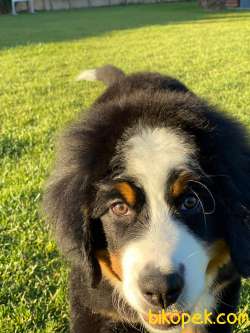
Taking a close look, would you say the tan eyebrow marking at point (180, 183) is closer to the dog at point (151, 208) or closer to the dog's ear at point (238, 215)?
the dog at point (151, 208)

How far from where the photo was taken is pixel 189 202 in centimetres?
216

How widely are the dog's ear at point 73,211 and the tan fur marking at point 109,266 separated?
0.03 metres

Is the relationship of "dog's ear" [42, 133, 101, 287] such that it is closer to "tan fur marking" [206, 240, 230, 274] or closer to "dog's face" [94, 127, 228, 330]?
"dog's face" [94, 127, 228, 330]

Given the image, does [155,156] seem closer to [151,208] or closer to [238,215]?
[151,208]

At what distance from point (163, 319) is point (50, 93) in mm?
5639

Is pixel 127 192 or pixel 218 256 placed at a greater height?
pixel 127 192

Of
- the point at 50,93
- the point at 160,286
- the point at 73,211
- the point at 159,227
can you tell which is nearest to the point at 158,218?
the point at 159,227

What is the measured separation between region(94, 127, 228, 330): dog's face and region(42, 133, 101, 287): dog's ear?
0.26 ft

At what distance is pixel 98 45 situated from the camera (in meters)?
13.2

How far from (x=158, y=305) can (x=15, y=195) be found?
2.23 meters

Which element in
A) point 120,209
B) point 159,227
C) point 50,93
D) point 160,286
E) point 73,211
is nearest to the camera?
point 160,286

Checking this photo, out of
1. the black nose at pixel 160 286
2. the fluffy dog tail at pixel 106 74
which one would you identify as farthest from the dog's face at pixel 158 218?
the fluffy dog tail at pixel 106 74

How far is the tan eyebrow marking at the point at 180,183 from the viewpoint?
212 centimetres

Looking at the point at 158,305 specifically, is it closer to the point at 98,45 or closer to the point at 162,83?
the point at 162,83
